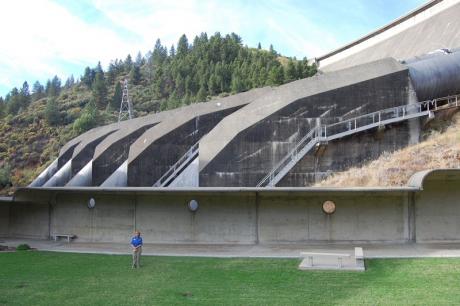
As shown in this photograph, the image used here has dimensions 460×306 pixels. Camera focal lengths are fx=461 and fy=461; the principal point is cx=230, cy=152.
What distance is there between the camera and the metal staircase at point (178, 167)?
2395 centimetres

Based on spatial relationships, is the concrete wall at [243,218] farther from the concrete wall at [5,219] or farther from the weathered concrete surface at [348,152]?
the concrete wall at [5,219]

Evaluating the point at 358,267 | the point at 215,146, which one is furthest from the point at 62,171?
the point at 358,267

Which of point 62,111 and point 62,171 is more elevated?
point 62,111

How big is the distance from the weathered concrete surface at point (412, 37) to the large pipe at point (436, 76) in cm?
1418

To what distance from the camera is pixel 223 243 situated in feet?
52.9

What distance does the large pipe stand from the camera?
74.4 feet

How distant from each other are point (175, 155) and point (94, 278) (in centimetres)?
1430

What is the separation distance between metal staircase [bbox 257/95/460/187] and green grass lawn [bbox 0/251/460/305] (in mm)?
8316

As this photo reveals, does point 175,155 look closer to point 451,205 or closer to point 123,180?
point 123,180

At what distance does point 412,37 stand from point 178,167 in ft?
109

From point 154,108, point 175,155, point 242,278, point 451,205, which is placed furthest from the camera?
point 154,108

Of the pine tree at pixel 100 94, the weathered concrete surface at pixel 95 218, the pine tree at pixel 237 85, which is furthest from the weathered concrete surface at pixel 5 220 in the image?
the pine tree at pixel 100 94

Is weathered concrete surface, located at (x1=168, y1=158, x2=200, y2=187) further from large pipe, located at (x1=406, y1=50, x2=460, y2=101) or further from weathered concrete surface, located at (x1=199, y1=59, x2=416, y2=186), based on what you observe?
large pipe, located at (x1=406, y1=50, x2=460, y2=101)

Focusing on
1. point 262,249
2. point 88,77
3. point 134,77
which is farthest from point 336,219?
point 88,77
